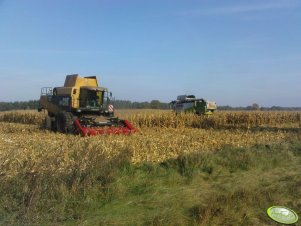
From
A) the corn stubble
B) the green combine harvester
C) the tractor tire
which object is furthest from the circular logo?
the green combine harvester

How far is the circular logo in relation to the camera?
21.5ft

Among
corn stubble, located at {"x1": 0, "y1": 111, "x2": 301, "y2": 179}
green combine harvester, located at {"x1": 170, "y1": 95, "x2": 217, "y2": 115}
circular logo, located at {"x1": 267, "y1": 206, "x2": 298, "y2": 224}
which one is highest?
green combine harvester, located at {"x1": 170, "y1": 95, "x2": 217, "y2": 115}

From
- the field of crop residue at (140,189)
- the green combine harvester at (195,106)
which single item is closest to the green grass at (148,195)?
the field of crop residue at (140,189)

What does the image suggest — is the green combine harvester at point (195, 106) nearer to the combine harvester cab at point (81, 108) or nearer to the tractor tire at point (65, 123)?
the combine harvester cab at point (81, 108)

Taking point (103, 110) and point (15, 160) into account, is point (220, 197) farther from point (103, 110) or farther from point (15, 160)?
point (103, 110)

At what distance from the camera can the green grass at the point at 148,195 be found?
21.1ft

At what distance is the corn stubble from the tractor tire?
0.68 metres

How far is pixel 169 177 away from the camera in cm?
942

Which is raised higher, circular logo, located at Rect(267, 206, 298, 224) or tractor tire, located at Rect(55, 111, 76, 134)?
tractor tire, located at Rect(55, 111, 76, 134)

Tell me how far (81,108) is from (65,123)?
169 centimetres

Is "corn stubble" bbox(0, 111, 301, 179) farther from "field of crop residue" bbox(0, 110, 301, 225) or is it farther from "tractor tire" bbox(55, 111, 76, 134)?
"tractor tire" bbox(55, 111, 76, 134)

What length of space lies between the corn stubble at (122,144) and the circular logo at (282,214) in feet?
11.1

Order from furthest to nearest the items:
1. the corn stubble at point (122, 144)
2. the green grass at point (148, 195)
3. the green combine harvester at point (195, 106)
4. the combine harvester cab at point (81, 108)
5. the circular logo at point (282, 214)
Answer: the green combine harvester at point (195, 106)
the combine harvester cab at point (81, 108)
the corn stubble at point (122, 144)
the circular logo at point (282, 214)
the green grass at point (148, 195)

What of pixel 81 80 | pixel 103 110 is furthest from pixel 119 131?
pixel 81 80
